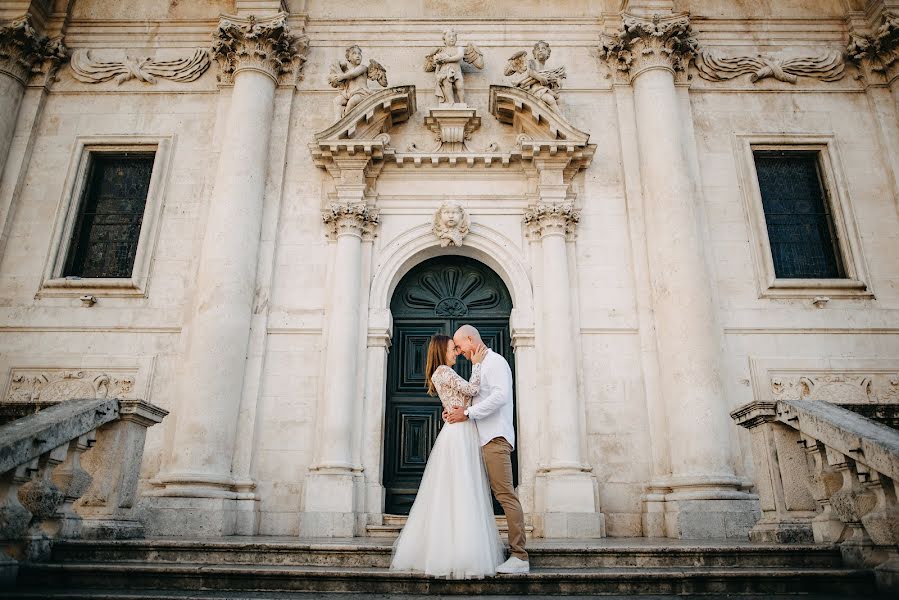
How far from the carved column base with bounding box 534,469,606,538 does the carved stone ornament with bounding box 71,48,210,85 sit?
28.5ft

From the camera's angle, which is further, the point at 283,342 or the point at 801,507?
the point at 283,342

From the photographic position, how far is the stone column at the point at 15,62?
10250 millimetres

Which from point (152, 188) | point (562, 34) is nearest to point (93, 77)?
point (152, 188)

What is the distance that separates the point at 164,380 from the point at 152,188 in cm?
313

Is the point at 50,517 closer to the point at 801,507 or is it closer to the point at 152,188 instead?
the point at 152,188

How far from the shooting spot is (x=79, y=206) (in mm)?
10164

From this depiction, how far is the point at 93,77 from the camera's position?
10727mm

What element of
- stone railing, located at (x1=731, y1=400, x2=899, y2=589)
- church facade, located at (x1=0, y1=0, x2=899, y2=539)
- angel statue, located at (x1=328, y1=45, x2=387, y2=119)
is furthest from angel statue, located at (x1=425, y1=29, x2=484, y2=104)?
stone railing, located at (x1=731, y1=400, x2=899, y2=589)

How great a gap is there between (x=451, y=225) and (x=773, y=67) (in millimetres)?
6057

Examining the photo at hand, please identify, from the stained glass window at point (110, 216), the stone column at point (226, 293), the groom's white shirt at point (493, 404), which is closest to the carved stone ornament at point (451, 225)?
the stone column at point (226, 293)

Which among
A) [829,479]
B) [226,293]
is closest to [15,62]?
[226,293]

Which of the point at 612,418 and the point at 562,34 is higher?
the point at 562,34

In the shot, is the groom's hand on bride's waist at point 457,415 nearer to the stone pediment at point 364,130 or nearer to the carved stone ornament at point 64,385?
the stone pediment at point 364,130

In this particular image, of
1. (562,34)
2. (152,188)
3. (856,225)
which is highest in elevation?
(562,34)
